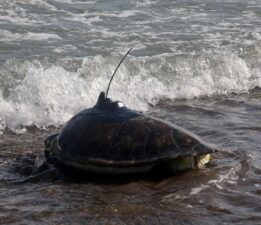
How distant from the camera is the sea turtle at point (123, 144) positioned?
528cm

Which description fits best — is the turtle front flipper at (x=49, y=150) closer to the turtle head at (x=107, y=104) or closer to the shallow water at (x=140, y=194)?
the shallow water at (x=140, y=194)

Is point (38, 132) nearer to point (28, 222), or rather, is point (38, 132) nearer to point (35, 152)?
point (35, 152)

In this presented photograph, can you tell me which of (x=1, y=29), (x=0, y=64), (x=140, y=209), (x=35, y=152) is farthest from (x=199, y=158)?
(x=1, y=29)

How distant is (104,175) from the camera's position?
548cm

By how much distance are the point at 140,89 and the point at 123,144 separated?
Answer: 3854 mm

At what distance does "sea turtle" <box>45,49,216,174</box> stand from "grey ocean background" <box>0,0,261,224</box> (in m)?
0.20

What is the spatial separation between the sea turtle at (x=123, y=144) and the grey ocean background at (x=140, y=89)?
0.20 m

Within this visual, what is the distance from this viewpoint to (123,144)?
5340mm

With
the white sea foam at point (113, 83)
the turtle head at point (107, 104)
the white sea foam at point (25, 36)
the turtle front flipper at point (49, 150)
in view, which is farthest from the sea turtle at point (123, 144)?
the white sea foam at point (25, 36)

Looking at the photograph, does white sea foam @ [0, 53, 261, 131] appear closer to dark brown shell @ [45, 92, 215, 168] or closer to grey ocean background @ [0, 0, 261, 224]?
grey ocean background @ [0, 0, 261, 224]

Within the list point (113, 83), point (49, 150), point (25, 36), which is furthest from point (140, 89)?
point (49, 150)

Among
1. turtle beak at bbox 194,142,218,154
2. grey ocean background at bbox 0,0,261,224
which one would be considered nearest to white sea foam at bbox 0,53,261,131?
grey ocean background at bbox 0,0,261,224

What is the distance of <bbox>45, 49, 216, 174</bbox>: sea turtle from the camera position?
528 centimetres

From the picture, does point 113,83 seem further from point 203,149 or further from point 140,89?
point 203,149
